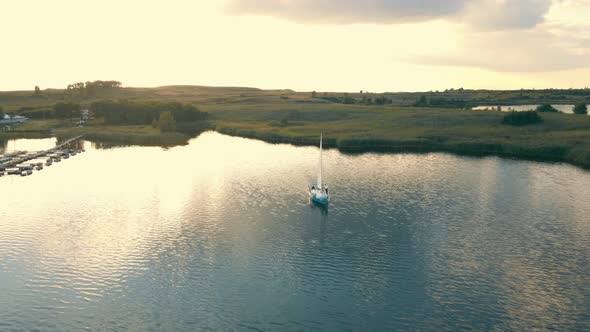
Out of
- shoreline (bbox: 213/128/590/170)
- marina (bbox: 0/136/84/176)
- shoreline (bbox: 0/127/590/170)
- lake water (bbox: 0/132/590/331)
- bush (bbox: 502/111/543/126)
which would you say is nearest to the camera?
lake water (bbox: 0/132/590/331)

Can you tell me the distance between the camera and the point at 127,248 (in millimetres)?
68375

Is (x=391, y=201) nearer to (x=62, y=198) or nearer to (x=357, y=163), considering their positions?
(x=357, y=163)

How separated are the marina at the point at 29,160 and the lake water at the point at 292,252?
6503mm

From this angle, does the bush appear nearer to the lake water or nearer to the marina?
the lake water

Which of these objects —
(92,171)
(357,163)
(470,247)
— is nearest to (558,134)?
(357,163)

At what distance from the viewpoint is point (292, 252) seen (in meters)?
67.1

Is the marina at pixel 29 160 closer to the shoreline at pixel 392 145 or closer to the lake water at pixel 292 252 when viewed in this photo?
the lake water at pixel 292 252

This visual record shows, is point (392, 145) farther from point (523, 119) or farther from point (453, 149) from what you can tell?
point (523, 119)

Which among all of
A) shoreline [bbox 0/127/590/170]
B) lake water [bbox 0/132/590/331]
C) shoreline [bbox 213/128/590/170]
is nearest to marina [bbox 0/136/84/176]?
lake water [bbox 0/132/590/331]

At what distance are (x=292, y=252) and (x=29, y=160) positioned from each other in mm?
105041

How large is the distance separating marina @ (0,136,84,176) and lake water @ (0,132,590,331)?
650cm

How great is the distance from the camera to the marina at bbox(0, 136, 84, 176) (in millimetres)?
122700

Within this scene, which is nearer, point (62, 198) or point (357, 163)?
point (62, 198)

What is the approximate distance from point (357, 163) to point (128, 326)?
3757 inches
